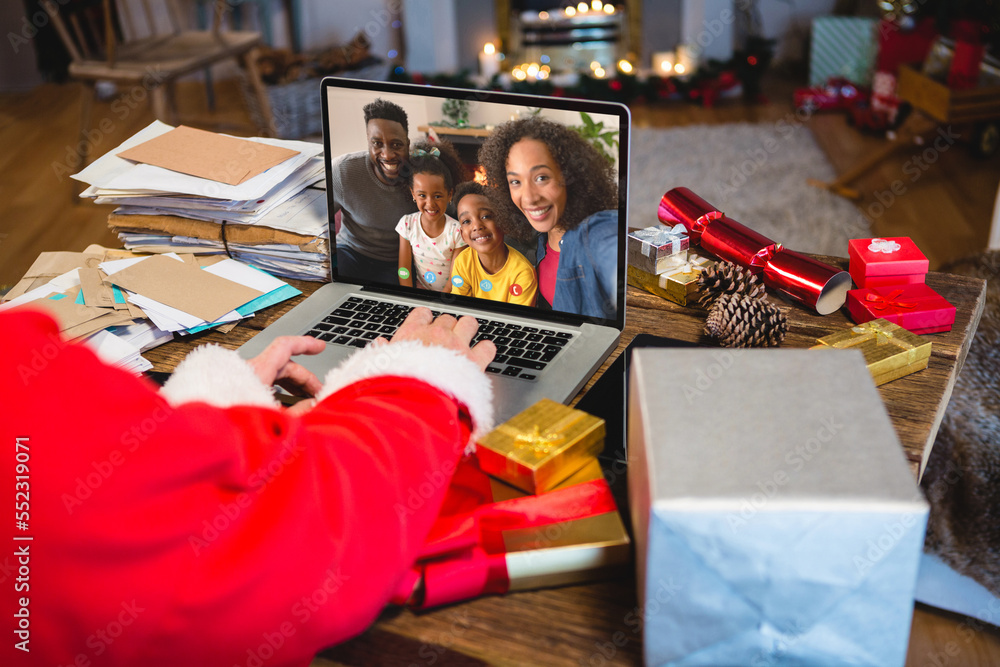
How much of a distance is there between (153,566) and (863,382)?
1.67ft

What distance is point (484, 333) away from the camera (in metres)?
0.94

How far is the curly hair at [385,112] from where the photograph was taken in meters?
0.97

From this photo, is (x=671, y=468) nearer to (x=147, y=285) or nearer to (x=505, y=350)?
(x=505, y=350)

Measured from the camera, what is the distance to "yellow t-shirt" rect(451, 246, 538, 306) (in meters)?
0.94

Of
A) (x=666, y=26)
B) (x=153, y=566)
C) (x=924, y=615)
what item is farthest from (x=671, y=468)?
(x=666, y=26)

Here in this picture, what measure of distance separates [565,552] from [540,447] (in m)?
0.10

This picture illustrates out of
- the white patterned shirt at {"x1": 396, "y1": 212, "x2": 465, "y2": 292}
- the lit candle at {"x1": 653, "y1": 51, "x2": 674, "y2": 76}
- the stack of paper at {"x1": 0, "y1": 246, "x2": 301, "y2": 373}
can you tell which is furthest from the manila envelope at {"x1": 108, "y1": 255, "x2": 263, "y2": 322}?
the lit candle at {"x1": 653, "y1": 51, "x2": 674, "y2": 76}

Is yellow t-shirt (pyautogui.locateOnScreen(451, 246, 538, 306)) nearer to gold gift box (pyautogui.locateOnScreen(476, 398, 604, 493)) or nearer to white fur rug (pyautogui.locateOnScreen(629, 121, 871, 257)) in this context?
gold gift box (pyautogui.locateOnScreen(476, 398, 604, 493))
